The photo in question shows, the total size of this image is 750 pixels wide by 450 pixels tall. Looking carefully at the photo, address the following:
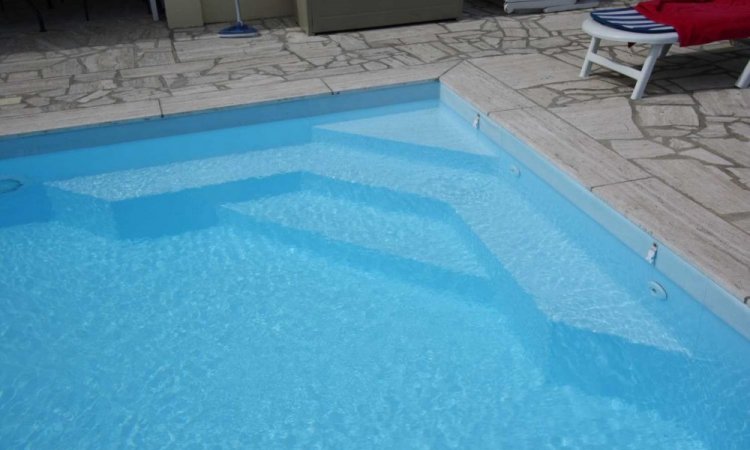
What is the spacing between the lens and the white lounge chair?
13.8 ft

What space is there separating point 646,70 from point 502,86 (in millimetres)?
1027

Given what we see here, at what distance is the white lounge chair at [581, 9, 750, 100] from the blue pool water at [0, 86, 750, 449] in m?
1.15

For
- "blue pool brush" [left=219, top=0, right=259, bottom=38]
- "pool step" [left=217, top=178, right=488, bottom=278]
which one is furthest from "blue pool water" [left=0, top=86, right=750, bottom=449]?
"blue pool brush" [left=219, top=0, right=259, bottom=38]

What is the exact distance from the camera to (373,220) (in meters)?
3.80

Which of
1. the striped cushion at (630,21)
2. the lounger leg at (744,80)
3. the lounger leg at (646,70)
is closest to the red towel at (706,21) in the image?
the striped cushion at (630,21)

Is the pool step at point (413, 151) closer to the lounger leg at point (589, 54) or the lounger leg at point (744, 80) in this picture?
the lounger leg at point (589, 54)

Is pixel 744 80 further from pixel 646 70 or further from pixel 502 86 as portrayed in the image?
pixel 502 86

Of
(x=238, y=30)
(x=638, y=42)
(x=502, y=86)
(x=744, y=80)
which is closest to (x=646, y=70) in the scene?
(x=638, y=42)

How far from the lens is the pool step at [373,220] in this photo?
351cm

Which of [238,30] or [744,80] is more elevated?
[238,30]

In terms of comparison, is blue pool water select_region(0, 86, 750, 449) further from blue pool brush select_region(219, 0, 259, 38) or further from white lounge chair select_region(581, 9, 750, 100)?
blue pool brush select_region(219, 0, 259, 38)

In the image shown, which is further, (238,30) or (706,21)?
(238,30)

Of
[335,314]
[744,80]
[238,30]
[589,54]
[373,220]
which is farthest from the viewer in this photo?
[238,30]

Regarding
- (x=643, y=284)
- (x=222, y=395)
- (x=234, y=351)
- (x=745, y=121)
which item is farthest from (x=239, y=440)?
(x=745, y=121)
